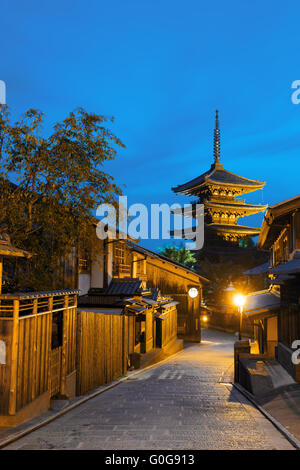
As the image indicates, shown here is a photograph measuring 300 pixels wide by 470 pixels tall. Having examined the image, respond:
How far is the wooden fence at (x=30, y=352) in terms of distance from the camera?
24.8 ft

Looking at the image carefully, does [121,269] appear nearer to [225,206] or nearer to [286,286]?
[286,286]

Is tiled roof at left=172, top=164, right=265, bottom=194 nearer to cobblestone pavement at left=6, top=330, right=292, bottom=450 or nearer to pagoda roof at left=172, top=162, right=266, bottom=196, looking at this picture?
pagoda roof at left=172, top=162, right=266, bottom=196

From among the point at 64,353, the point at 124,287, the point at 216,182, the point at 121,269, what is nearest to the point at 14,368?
the point at 64,353

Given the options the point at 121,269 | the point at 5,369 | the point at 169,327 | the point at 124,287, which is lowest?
the point at 169,327

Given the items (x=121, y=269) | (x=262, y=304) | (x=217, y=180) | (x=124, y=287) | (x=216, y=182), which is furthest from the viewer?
(x=217, y=180)

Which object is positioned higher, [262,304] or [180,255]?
[180,255]

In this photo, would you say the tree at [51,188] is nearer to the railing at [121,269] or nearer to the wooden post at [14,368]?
the wooden post at [14,368]

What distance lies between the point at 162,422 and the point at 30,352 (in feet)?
9.89

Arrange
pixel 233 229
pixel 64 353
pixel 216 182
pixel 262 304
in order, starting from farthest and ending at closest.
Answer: pixel 233 229 < pixel 216 182 < pixel 262 304 < pixel 64 353

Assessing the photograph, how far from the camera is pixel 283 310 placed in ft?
60.2

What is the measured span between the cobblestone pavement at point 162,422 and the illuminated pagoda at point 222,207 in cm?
3319

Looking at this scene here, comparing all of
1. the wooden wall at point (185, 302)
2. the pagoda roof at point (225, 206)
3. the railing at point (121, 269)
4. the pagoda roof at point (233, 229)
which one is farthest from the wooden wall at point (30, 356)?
the pagoda roof at point (225, 206)

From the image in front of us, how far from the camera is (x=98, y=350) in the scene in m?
13.2

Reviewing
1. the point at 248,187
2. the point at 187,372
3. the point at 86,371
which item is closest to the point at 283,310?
the point at 187,372
